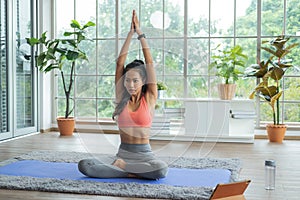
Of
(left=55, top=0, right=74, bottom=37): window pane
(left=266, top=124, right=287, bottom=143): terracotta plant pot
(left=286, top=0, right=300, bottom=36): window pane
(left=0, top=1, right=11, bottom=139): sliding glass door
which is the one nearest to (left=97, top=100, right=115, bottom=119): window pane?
(left=0, top=1, right=11, bottom=139): sliding glass door

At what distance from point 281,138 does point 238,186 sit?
2918 millimetres

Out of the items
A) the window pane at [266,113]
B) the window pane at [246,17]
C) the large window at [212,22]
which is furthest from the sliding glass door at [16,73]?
the window pane at [266,113]

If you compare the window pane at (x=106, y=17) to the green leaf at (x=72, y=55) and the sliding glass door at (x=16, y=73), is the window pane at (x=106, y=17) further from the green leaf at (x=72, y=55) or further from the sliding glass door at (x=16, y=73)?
the sliding glass door at (x=16, y=73)

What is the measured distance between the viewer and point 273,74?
505 centimetres

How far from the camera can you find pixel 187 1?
5.82 metres

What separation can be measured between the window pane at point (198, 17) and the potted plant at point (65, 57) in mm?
1348

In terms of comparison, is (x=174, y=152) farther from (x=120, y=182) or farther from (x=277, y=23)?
(x=277, y=23)

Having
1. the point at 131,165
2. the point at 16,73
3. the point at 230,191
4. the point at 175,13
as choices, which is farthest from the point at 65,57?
the point at 230,191

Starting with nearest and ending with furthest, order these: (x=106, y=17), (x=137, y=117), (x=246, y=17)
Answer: (x=137, y=117) < (x=246, y=17) < (x=106, y=17)

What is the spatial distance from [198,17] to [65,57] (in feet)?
6.24

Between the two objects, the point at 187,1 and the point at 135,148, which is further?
the point at 187,1

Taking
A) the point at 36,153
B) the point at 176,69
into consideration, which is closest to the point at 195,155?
the point at 176,69

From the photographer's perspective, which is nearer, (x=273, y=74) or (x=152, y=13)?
(x=273, y=74)

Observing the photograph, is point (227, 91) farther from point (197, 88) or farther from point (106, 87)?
point (106, 87)
